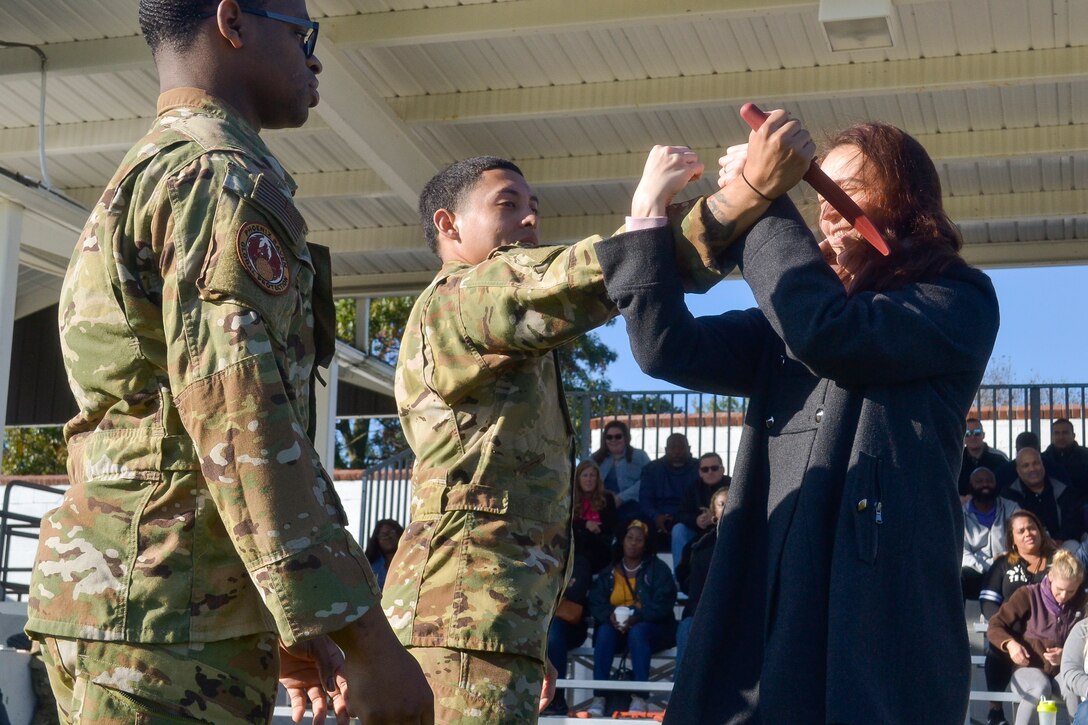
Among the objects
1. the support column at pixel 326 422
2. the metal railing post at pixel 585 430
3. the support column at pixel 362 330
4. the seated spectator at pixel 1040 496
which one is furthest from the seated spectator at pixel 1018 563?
the support column at pixel 362 330

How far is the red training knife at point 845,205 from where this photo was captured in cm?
249

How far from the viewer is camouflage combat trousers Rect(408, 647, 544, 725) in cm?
303

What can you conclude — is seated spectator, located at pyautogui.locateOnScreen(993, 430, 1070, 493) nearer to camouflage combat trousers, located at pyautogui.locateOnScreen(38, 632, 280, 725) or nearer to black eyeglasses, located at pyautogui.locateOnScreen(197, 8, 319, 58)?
black eyeglasses, located at pyautogui.locateOnScreen(197, 8, 319, 58)

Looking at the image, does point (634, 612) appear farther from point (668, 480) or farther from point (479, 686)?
point (479, 686)

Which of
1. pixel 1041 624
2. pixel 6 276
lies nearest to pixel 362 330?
pixel 6 276

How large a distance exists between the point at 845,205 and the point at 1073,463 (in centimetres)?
1095

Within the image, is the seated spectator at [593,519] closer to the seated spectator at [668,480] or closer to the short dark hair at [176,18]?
the seated spectator at [668,480]

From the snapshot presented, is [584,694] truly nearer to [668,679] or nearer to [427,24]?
[668,679]

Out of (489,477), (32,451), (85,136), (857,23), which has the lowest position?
(489,477)

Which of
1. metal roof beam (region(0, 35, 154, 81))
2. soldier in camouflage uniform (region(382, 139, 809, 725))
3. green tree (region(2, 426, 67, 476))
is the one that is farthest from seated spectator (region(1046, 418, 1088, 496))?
green tree (region(2, 426, 67, 476))

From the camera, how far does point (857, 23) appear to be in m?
8.02

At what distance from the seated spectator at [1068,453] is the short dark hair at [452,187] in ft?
31.6

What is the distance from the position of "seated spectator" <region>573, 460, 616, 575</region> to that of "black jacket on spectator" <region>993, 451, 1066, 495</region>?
3.50 m

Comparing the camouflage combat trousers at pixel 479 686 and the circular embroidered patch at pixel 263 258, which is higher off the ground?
the circular embroidered patch at pixel 263 258
